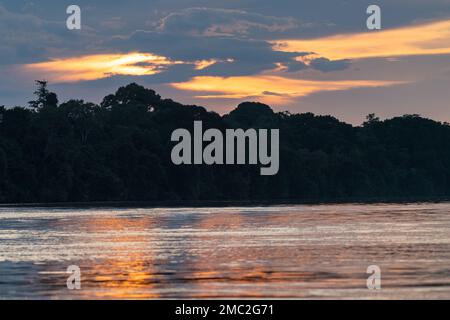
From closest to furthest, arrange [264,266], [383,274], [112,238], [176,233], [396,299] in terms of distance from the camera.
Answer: [396,299] < [383,274] < [264,266] < [112,238] < [176,233]

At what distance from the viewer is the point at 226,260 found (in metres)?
56.4

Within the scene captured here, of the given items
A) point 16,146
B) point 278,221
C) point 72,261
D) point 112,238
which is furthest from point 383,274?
point 16,146

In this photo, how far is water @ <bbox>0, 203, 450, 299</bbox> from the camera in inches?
1676

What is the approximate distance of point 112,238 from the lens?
252ft

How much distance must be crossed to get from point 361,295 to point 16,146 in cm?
15112

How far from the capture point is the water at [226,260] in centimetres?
4256
